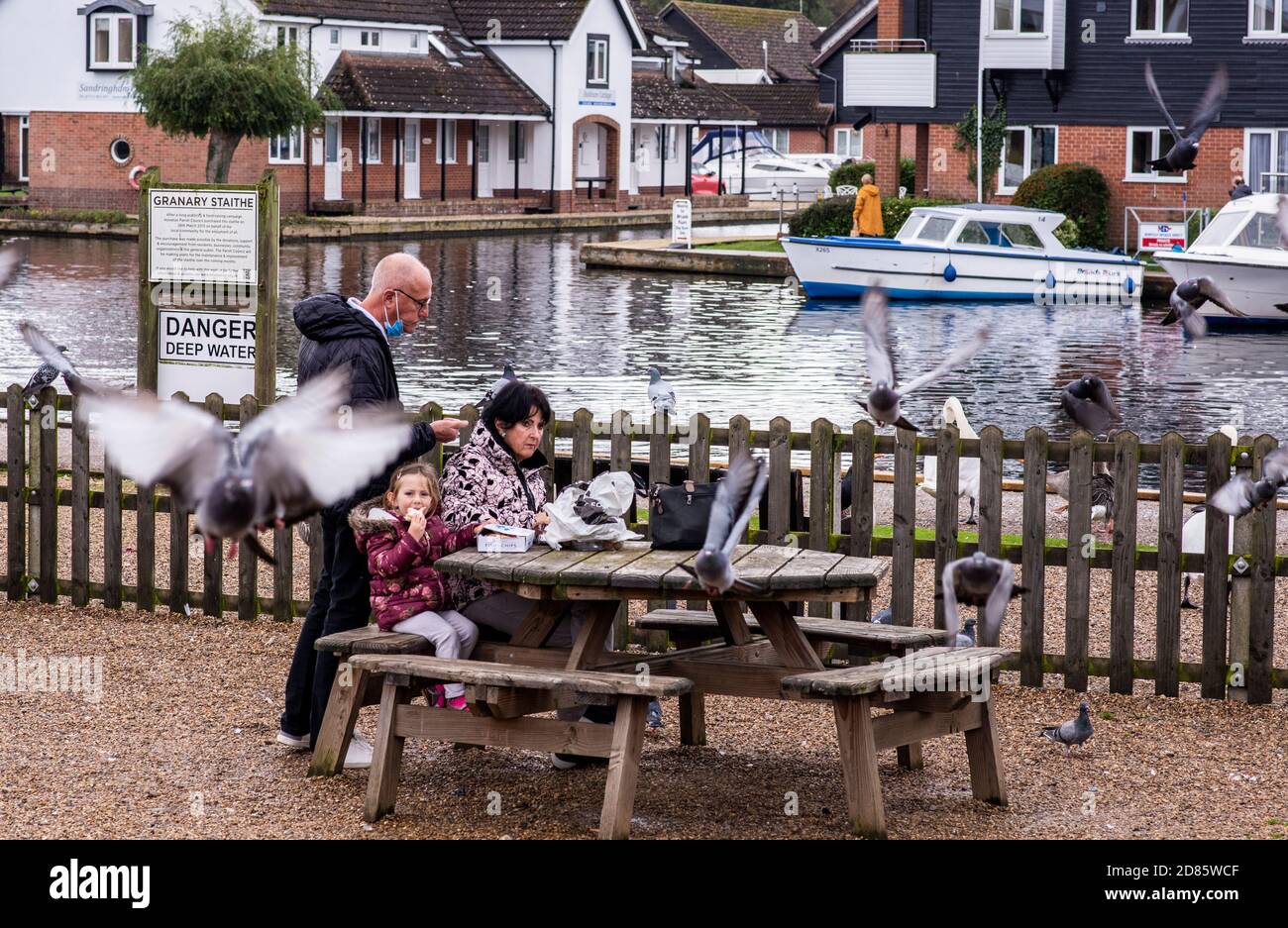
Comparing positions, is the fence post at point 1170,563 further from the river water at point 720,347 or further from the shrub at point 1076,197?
the shrub at point 1076,197

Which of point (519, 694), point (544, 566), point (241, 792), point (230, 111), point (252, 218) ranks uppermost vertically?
point (230, 111)

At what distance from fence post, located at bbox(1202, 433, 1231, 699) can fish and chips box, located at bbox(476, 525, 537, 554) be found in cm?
324

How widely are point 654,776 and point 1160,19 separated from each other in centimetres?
3790

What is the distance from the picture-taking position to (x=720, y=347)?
85.9 feet

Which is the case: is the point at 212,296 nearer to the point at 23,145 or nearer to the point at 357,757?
the point at 357,757

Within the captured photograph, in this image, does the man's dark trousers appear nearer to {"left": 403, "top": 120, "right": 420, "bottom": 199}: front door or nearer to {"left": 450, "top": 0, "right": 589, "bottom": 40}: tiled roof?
{"left": 403, "top": 120, "right": 420, "bottom": 199}: front door

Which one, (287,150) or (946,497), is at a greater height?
(287,150)

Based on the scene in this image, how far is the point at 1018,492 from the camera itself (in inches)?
492

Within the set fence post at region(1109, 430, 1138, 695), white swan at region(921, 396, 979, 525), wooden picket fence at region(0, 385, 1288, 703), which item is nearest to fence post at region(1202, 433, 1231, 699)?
wooden picket fence at region(0, 385, 1288, 703)

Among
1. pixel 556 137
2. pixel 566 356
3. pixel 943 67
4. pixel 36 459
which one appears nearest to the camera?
pixel 36 459

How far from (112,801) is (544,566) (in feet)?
5.75

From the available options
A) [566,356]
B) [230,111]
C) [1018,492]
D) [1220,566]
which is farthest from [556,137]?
[1220,566]

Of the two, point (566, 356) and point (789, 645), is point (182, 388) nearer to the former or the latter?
point (789, 645)

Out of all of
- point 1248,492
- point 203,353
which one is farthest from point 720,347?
point 1248,492
